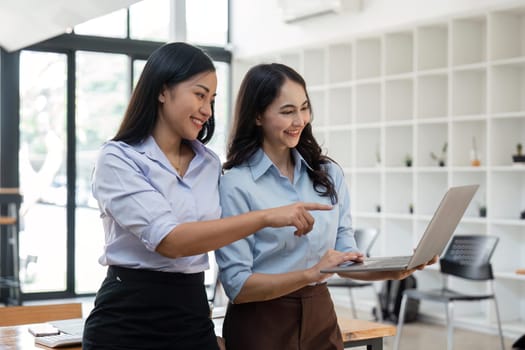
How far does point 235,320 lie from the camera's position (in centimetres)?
212

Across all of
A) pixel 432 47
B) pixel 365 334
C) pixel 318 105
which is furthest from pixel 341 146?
pixel 365 334

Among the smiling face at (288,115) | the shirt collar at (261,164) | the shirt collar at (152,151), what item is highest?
the smiling face at (288,115)

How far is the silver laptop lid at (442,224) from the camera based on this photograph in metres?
1.96

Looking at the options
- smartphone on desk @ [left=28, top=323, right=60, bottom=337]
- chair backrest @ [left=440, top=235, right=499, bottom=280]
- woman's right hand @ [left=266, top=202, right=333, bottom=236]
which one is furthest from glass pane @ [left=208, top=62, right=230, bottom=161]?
woman's right hand @ [left=266, top=202, right=333, bottom=236]

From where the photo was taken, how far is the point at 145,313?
1860mm

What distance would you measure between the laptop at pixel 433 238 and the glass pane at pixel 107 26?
24.3 feet

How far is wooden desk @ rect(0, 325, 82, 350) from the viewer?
2.38 metres

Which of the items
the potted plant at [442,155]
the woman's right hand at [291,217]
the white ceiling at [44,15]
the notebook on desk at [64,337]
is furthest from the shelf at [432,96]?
the woman's right hand at [291,217]

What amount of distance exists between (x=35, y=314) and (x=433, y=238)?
5.50 ft

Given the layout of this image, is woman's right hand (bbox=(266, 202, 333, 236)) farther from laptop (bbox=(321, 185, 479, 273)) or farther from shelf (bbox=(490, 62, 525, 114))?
shelf (bbox=(490, 62, 525, 114))

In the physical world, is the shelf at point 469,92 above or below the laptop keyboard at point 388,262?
above

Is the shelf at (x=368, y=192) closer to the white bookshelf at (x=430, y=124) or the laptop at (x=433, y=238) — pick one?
the white bookshelf at (x=430, y=124)

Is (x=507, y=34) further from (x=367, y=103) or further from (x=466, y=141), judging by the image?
(x=367, y=103)

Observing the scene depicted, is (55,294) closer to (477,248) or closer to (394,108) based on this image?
(394,108)
